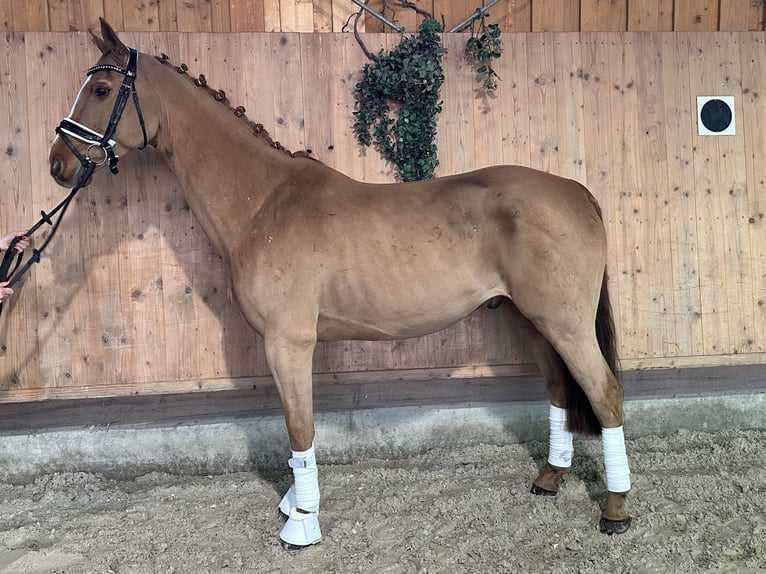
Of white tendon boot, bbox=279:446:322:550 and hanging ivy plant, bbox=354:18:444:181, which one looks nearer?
white tendon boot, bbox=279:446:322:550

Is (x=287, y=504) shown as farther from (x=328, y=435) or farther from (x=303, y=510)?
(x=328, y=435)

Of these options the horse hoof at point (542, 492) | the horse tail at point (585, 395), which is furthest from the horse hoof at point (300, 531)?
the horse tail at point (585, 395)

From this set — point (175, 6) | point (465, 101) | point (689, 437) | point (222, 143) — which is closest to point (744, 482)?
point (689, 437)

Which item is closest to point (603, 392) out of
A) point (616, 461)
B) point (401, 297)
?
point (616, 461)

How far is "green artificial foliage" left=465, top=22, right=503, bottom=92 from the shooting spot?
316cm

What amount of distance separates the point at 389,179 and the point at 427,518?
1.91 metres

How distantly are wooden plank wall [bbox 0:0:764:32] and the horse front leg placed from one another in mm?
2107

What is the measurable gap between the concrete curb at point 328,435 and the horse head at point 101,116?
1.64m

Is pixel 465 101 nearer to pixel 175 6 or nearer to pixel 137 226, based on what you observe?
pixel 175 6

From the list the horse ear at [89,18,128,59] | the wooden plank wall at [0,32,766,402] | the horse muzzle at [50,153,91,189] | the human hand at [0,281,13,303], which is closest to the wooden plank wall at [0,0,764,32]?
the wooden plank wall at [0,32,766,402]

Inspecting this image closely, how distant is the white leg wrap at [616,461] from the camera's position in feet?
8.09

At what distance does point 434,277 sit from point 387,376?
1069mm

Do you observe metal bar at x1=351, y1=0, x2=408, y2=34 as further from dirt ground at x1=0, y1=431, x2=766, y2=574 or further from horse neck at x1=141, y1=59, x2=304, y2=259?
dirt ground at x1=0, y1=431, x2=766, y2=574

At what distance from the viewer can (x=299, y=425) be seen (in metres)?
2.43
